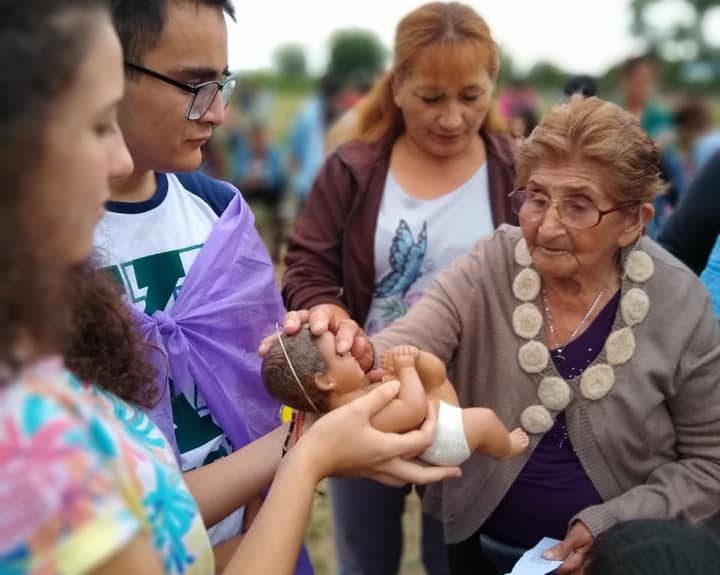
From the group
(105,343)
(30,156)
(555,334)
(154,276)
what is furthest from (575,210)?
(30,156)

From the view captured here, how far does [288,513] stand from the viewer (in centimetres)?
152

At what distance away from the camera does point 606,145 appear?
2266 millimetres

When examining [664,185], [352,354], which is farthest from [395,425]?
[664,185]

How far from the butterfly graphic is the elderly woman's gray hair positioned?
34.4 inches

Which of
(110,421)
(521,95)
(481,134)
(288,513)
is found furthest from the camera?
(521,95)

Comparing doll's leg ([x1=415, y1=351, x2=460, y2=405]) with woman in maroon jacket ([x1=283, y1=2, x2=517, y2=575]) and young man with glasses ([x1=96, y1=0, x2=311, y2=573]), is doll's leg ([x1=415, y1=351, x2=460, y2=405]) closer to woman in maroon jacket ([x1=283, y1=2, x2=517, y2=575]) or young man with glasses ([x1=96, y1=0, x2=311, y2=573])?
young man with glasses ([x1=96, y1=0, x2=311, y2=573])

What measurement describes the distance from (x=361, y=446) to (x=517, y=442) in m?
0.77

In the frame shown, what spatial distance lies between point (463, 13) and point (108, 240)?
1741mm

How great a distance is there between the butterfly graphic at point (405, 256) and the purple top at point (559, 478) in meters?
0.90

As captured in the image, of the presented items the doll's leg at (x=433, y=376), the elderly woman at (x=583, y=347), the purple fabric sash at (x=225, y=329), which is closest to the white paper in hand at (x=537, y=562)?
the elderly woman at (x=583, y=347)

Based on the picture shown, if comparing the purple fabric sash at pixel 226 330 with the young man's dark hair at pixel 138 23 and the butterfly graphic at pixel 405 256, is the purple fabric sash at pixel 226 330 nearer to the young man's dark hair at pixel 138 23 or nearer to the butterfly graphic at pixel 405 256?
the young man's dark hair at pixel 138 23

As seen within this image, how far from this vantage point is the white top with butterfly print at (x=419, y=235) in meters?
3.18

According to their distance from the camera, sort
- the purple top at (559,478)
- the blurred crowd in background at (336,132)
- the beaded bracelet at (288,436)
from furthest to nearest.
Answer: the blurred crowd in background at (336,132)
the purple top at (559,478)
the beaded bracelet at (288,436)

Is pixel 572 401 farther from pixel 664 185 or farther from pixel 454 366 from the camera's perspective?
pixel 664 185
